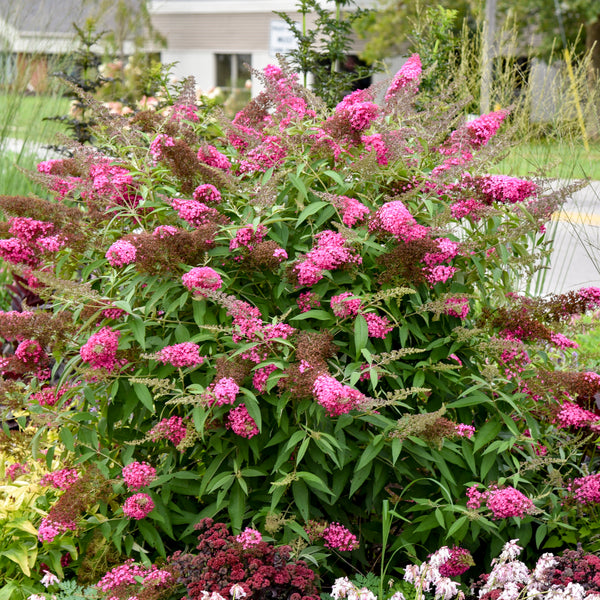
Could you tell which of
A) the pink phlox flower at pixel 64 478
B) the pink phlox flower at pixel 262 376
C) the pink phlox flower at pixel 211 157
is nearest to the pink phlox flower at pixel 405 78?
the pink phlox flower at pixel 211 157

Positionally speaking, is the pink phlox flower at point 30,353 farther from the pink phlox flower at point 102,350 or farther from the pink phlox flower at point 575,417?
the pink phlox flower at point 575,417

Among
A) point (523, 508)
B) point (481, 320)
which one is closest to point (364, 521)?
point (523, 508)

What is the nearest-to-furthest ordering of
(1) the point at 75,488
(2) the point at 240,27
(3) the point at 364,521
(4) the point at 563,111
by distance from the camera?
1. (1) the point at 75,488
2. (3) the point at 364,521
3. (4) the point at 563,111
4. (2) the point at 240,27

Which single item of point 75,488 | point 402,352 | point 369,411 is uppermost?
point 402,352

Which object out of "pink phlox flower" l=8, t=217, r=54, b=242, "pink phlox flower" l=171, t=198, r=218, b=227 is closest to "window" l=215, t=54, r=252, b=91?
"pink phlox flower" l=8, t=217, r=54, b=242

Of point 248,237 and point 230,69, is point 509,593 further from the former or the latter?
point 230,69

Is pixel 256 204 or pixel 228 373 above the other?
pixel 256 204

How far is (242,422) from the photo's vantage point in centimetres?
277

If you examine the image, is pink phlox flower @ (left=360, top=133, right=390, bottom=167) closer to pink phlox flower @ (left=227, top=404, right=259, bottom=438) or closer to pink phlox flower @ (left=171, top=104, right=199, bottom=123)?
pink phlox flower @ (left=171, top=104, right=199, bottom=123)

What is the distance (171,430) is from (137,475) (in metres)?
0.19

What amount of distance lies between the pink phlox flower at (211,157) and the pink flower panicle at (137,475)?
1.26m

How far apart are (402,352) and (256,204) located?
2.78 feet

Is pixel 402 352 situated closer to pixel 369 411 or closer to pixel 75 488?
pixel 369 411

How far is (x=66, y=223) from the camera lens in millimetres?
3365
